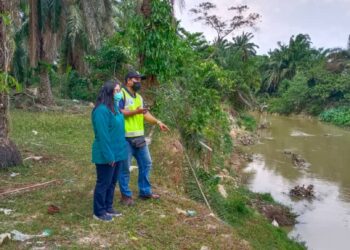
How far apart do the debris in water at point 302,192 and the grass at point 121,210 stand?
459cm

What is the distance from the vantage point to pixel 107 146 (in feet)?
15.2

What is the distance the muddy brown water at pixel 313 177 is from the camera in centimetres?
1091

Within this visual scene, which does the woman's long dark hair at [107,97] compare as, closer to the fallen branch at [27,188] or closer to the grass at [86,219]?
the grass at [86,219]

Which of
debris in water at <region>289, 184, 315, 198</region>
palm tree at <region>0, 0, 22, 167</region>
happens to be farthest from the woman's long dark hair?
debris in water at <region>289, 184, 315, 198</region>

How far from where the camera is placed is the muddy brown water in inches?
429

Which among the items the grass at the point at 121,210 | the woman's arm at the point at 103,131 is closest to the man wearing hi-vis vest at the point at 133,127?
the grass at the point at 121,210

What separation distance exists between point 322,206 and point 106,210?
9.53m

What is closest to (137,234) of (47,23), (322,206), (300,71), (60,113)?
(322,206)

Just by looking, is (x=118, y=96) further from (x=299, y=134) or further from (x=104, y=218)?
(x=299, y=134)

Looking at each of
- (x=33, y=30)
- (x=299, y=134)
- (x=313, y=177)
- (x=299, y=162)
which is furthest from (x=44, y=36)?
(x=299, y=134)

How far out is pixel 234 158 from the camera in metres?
18.4

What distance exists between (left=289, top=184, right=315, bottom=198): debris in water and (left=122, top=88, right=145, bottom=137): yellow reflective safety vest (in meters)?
9.64

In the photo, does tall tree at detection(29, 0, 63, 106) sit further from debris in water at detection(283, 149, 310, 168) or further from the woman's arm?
the woman's arm

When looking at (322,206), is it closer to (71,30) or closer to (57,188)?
(57,188)
